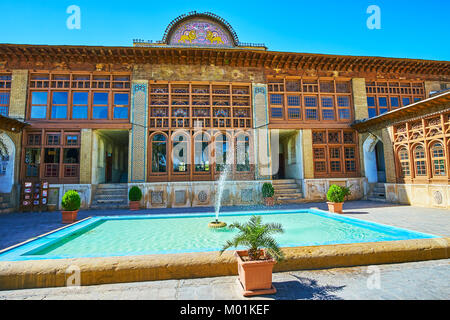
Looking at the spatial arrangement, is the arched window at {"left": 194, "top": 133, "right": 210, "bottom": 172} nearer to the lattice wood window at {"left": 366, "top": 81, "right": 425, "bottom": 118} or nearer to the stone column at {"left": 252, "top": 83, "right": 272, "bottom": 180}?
the stone column at {"left": 252, "top": 83, "right": 272, "bottom": 180}

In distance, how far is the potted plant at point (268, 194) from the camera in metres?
12.9

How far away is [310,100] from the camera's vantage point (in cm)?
1516

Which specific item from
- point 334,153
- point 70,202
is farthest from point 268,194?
point 70,202

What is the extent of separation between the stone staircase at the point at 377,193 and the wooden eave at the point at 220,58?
7.64 m

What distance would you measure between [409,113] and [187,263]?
13114 millimetres

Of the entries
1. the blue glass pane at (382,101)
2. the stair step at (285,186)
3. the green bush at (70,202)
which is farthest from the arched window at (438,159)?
the green bush at (70,202)

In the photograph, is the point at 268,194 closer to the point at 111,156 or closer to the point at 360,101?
the point at 360,101

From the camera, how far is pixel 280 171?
1850 centimetres

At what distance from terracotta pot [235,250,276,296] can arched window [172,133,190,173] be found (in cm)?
1101

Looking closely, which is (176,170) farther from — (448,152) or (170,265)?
(448,152)

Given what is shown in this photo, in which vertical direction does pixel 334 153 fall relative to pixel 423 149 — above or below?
above

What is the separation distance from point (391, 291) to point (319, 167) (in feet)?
40.3
